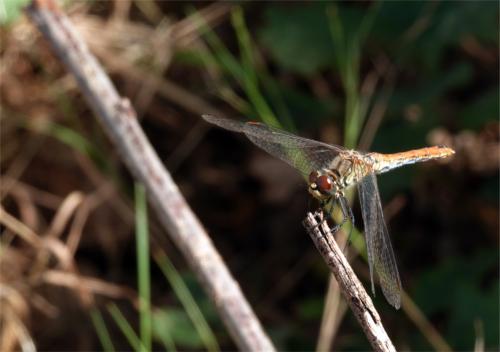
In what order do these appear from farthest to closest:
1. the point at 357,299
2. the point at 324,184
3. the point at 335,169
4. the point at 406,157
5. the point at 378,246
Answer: the point at 406,157 → the point at 335,169 → the point at 324,184 → the point at 378,246 → the point at 357,299

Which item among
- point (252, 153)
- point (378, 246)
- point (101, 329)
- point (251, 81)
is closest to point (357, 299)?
point (378, 246)

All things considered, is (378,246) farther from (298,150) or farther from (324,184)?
(298,150)

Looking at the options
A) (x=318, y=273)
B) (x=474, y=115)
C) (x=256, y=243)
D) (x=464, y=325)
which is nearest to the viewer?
(x=464, y=325)

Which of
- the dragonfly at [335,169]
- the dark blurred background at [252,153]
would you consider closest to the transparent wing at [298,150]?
the dragonfly at [335,169]

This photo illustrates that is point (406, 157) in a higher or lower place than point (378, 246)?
higher

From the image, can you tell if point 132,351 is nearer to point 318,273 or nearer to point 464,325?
point 318,273

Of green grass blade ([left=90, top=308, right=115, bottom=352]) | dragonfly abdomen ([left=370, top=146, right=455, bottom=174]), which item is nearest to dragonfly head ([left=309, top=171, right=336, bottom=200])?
dragonfly abdomen ([left=370, top=146, right=455, bottom=174])

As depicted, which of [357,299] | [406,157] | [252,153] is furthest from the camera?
[252,153]

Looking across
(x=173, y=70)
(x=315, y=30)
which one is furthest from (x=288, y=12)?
(x=173, y=70)
